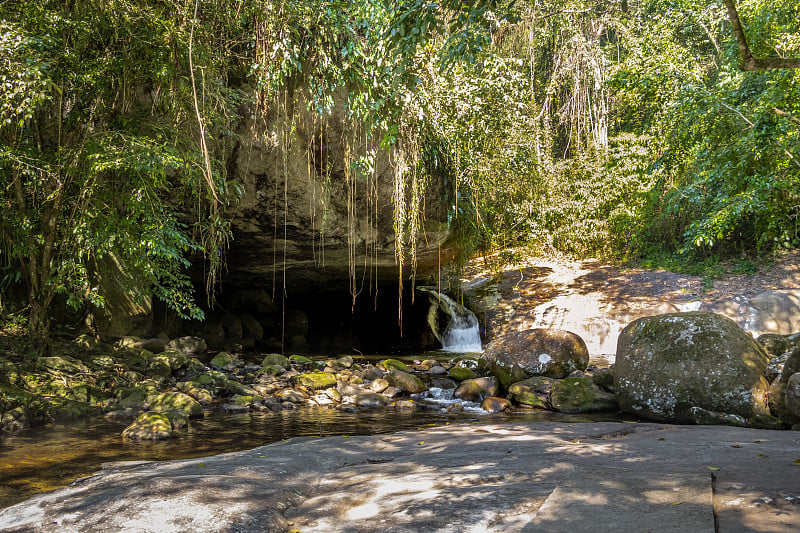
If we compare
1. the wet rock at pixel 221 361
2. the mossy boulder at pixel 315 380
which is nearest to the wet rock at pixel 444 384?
the mossy boulder at pixel 315 380

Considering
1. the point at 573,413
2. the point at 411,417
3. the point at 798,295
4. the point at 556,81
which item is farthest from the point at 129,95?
the point at 798,295

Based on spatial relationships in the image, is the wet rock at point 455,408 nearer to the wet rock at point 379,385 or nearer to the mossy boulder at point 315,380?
the wet rock at point 379,385

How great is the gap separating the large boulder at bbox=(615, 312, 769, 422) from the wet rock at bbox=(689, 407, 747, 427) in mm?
69

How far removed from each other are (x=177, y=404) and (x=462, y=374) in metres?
4.77

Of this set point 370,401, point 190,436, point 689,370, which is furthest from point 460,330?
point 190,436

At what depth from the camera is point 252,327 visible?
16.3m

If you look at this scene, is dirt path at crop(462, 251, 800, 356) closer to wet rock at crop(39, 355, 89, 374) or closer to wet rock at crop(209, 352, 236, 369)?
wet rock at crop(209, 352, 236, 369)

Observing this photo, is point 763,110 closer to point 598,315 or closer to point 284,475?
point 598,315

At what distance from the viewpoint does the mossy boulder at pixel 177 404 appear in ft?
24.3

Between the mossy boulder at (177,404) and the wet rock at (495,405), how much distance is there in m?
3.88

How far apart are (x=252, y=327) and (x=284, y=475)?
42.9ft

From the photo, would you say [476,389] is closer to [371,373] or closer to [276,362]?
[371,373]

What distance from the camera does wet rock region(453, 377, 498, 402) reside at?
888 centimetres

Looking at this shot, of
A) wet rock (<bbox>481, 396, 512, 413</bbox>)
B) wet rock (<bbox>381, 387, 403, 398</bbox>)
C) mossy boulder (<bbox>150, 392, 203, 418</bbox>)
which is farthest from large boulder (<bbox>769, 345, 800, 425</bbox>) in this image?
mossy boulder (<bbox>150, 392, 203, 418</bbox>)
